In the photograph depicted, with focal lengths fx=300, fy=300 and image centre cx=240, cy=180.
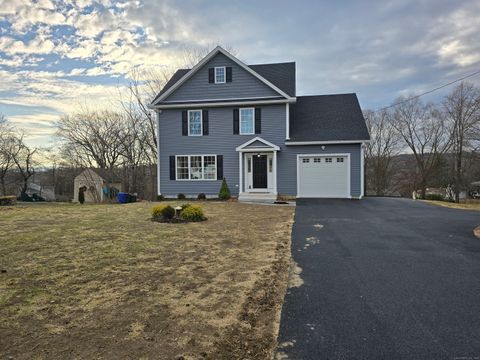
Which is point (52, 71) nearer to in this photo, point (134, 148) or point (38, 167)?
point (134, 148)

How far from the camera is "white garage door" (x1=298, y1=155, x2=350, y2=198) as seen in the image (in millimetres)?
16234

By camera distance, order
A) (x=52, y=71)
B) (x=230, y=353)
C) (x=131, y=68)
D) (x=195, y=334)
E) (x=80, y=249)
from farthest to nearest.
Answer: (x=131, y=68)
(x=52, y=71)
(x=80, y=249)
(x=195, y=334)
(x=230, y=353)

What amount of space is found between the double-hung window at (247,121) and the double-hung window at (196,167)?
7.46ft

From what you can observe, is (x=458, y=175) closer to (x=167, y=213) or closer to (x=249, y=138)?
(x=249, y=138)

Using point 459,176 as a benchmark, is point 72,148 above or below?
above

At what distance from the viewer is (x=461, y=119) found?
29.0m

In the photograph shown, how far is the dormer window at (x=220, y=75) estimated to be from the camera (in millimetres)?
17203

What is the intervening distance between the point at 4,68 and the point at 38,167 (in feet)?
90.3

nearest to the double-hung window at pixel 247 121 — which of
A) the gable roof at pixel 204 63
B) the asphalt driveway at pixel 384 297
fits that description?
the gable roof at pixel 204 63

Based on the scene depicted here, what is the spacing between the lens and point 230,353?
263 cm

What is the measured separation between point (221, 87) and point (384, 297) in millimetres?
15270

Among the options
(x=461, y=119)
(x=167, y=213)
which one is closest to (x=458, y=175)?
(x=461, y=119)

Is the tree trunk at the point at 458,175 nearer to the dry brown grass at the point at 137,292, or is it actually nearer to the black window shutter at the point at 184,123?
the black window shutter at the point at 184,123

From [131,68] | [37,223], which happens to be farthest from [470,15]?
[131,68]
